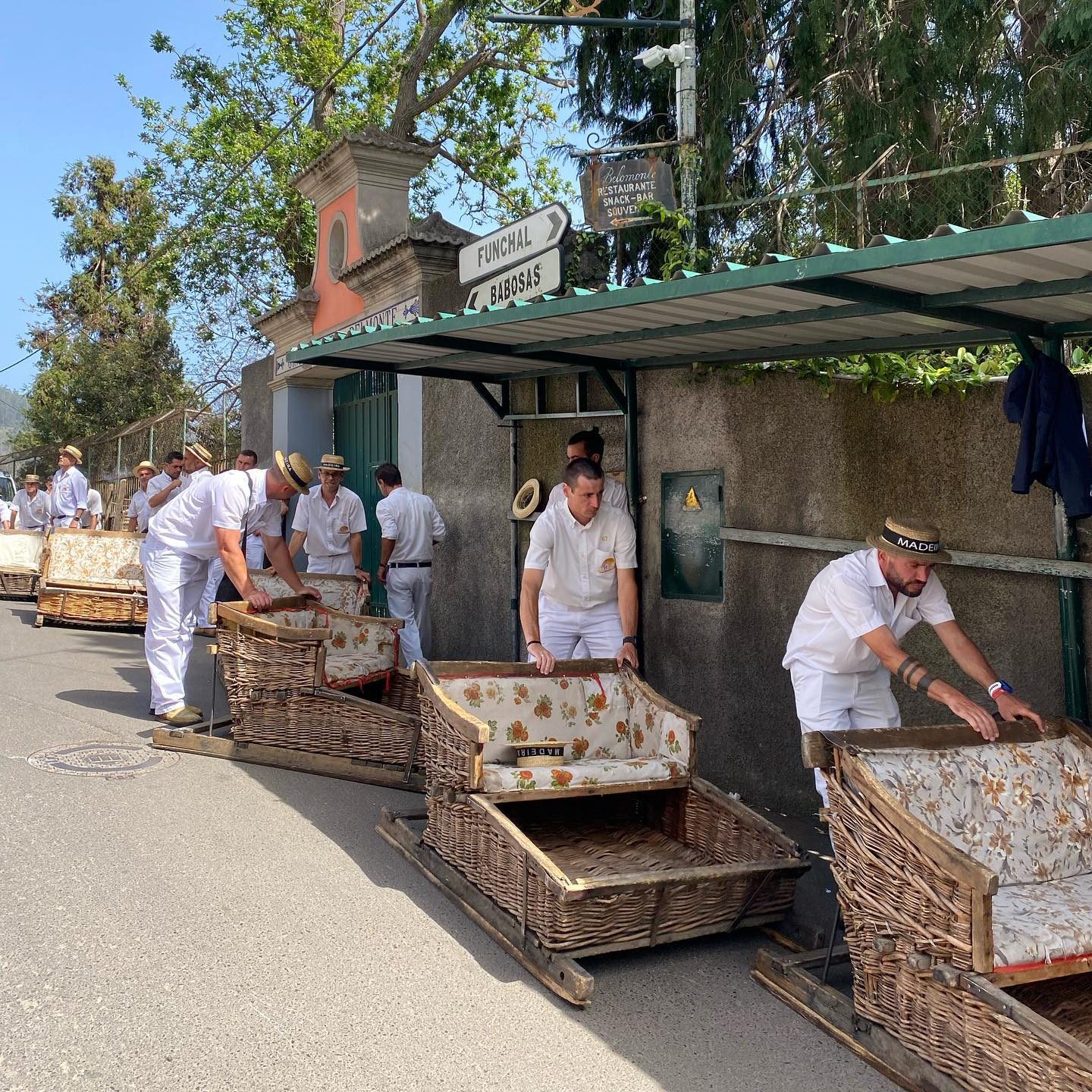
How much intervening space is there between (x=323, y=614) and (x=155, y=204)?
20078 mm

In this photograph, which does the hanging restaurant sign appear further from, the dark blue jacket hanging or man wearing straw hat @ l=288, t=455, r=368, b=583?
the dark blue jacket hanging

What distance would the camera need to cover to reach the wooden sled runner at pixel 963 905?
3113mm

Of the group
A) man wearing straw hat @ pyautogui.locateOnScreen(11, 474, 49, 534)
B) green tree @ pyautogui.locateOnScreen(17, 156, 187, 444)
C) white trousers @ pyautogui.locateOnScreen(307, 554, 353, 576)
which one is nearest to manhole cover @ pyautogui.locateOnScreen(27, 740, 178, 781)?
white trousers @ pyautogui.locateOnScreen(307, 554, 353, 576)

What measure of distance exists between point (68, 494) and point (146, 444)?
6.82m

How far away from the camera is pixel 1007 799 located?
12.9 ft

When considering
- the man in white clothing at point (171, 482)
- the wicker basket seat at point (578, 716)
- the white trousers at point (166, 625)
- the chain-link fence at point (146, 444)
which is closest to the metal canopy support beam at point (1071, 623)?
the wicker basket seat at point (578, 716)

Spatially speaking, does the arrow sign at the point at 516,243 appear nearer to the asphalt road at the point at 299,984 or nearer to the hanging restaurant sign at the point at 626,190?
the hanging restaurant sign at the point at 626,190

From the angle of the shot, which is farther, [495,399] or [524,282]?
[495,399]

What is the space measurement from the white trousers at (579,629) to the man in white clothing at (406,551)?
2.82 meters

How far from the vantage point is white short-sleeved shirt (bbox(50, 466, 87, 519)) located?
1606cm

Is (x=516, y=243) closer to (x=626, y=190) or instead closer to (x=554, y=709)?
(x=626, y=190)

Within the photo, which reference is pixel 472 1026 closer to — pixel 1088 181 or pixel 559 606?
pixel 559 606

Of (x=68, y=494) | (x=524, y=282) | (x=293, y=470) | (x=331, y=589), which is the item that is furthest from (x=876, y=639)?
(x=68, y=494)

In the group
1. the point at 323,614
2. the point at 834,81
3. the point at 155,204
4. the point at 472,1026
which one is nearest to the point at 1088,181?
the point at 834,81
